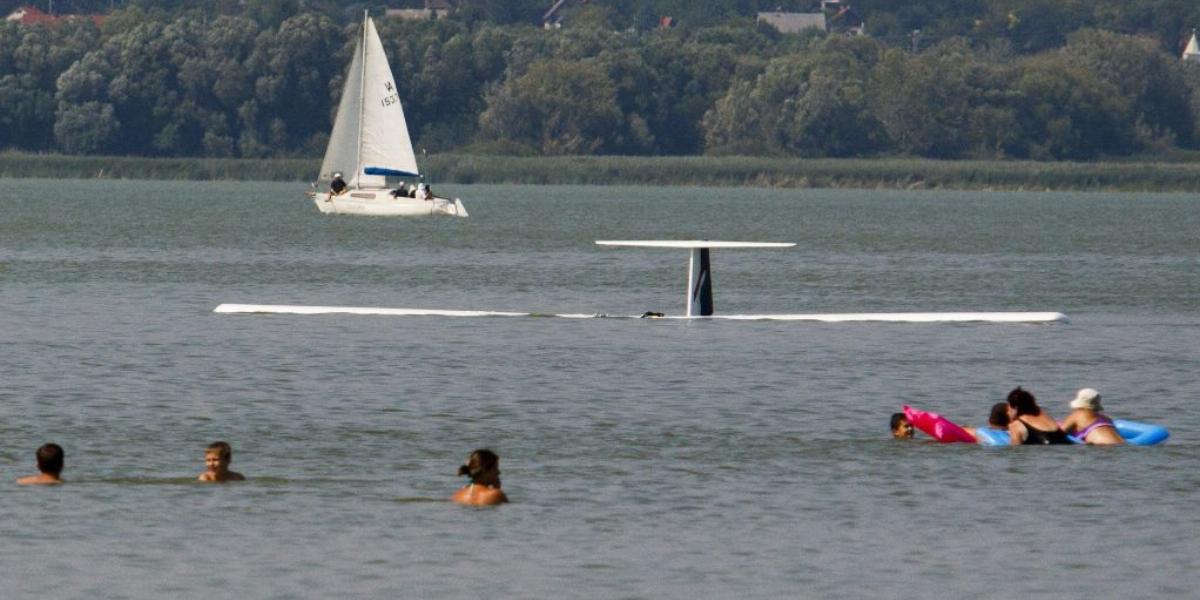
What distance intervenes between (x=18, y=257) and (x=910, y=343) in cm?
4776

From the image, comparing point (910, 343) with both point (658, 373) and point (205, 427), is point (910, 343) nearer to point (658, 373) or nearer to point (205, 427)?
point (658, 373)

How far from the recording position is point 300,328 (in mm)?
59312

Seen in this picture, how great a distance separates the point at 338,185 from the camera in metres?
136

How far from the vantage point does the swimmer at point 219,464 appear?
1278 inches

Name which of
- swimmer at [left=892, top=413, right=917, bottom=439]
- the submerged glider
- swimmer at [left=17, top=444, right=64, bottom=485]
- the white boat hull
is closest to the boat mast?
the white boat hull

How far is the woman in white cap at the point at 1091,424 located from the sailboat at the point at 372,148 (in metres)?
95.5

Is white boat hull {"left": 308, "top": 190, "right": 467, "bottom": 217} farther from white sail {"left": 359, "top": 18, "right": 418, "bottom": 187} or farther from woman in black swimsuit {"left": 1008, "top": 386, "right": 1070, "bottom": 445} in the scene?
woman in black swimsuit {"left": 1008, "top": 386, "right": 1070, "bottom": 445}

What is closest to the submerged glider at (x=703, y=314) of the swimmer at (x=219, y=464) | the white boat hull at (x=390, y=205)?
the swimmer at (x=219, y=464)

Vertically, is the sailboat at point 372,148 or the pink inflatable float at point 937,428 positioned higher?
the pink inflatable float at point 937,428

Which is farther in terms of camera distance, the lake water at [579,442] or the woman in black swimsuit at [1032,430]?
the woman in black swimsuit at [1032,430]

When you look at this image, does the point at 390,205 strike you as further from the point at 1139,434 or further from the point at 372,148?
the point at 1139,434

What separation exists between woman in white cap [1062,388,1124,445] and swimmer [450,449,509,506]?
9843 mm

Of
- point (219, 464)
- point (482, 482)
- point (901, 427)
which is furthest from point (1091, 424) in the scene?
point (219, 464)

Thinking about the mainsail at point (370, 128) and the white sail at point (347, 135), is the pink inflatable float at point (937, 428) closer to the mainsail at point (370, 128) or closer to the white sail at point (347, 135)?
the mainsail at point (370, 128)
